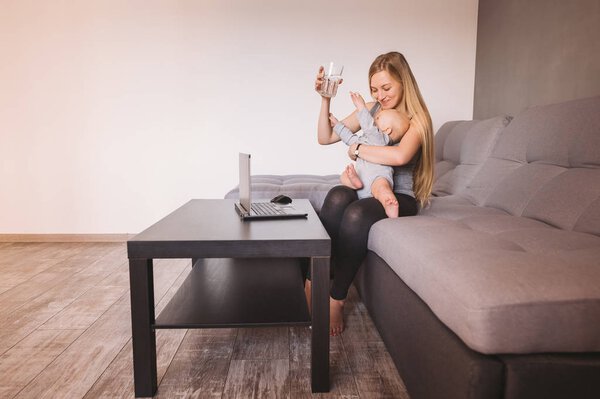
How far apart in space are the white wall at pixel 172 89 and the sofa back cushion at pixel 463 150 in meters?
0.82

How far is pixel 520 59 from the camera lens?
264 centimetres

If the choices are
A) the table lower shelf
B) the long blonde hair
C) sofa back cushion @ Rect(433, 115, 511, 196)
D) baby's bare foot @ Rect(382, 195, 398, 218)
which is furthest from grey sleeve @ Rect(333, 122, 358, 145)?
sofa back cushion @ Rect(433, 115, 511, 196)

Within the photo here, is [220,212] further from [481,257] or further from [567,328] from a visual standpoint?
[567,328]

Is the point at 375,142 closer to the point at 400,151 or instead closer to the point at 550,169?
the point at 400,151

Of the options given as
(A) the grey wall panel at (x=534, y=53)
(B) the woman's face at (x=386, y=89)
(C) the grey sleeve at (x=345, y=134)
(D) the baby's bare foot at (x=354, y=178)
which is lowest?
(D) the baby's bare foot at (x=354, y=178)

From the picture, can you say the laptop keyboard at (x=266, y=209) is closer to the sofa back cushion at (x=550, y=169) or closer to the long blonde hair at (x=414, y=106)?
the long blonde hair at (x=414, y=106)

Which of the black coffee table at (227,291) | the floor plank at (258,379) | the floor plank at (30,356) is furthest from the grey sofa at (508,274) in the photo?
the floor plank at (30,356)

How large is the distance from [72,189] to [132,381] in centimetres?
245

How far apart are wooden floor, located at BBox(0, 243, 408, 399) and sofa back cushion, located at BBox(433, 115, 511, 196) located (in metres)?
0.83

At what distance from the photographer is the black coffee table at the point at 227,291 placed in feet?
3.72

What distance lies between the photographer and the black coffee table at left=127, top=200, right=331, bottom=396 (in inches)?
44.7

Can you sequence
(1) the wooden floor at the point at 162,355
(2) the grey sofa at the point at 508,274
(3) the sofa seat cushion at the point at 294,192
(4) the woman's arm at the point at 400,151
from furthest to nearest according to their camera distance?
(3) the sofa seat cushion at the point at 294,192
(4) the woman's arm at the point at 400,151
(1) the wooden floor at the point at 162,355
(2) the grey sofa at the point at 508,274

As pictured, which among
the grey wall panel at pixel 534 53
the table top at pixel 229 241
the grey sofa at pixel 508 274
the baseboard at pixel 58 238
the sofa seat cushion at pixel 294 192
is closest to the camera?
the grey sofa at pixel 508 274

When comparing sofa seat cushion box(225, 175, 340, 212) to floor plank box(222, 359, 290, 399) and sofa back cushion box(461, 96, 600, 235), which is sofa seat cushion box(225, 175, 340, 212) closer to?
sofa back cushion box(461, 96, 600, 235)
